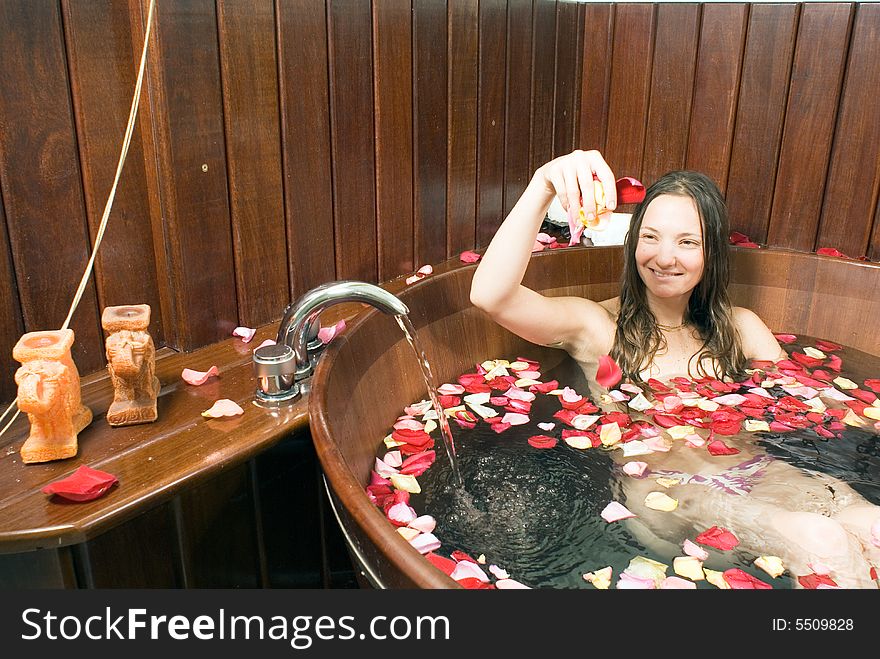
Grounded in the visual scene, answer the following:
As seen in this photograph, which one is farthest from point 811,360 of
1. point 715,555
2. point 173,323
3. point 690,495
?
point 173,323

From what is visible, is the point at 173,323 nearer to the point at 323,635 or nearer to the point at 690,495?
the point at 323,635

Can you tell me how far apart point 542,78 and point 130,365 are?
5.72 feet

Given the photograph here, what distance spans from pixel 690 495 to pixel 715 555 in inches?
6.8

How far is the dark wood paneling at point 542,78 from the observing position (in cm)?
254

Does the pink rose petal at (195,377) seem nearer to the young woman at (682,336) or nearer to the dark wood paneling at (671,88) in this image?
the young woman at (682,336)

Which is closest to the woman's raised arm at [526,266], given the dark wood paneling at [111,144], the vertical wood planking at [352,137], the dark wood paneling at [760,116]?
the vertical wood planking at [352,137]

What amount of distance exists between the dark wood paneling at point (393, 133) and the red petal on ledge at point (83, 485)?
3.57 ft

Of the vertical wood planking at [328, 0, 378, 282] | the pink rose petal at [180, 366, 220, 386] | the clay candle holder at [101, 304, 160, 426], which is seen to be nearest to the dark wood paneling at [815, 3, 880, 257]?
the vertical wood planking at [328, 0, 378, 282]

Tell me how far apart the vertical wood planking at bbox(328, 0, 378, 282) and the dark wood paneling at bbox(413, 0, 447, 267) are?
0.17 m

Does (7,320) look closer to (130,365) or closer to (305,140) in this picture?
(130,365)

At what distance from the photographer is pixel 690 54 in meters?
2.64

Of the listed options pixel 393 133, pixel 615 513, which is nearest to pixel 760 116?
pixel 393 133

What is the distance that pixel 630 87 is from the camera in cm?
278

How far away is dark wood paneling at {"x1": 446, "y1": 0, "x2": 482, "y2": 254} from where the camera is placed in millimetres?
2213
